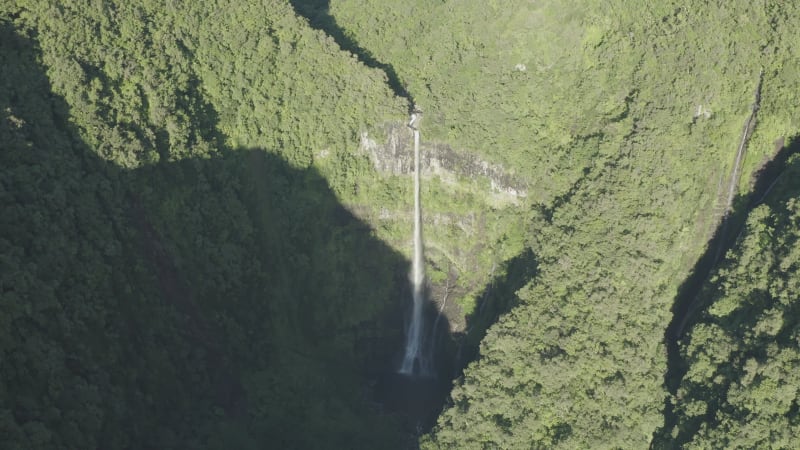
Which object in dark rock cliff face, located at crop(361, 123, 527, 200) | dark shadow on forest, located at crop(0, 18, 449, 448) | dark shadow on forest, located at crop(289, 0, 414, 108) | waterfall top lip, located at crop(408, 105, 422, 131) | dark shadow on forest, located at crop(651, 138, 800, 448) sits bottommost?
dark shadow on forest, located at crop(0, 18, 449, 448)

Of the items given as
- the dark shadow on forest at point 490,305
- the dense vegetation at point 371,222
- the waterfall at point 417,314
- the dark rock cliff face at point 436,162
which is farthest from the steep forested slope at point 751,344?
the waterfall at point 417,314

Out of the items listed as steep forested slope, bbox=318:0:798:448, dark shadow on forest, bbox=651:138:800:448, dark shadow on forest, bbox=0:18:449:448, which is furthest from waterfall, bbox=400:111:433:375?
dark shadow on forest, bbox=651:138:800:448

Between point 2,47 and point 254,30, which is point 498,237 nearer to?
point 254,30

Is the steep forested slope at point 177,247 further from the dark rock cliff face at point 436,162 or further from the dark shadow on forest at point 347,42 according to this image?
the dark shadow on forest at point 347,42

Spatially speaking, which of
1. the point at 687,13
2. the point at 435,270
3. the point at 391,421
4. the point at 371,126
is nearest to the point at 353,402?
the point at 391,421

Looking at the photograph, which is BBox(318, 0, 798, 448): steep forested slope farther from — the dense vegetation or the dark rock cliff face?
the dark rock cliff face

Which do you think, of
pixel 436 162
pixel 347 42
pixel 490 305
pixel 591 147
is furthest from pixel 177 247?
pixel 591 147
